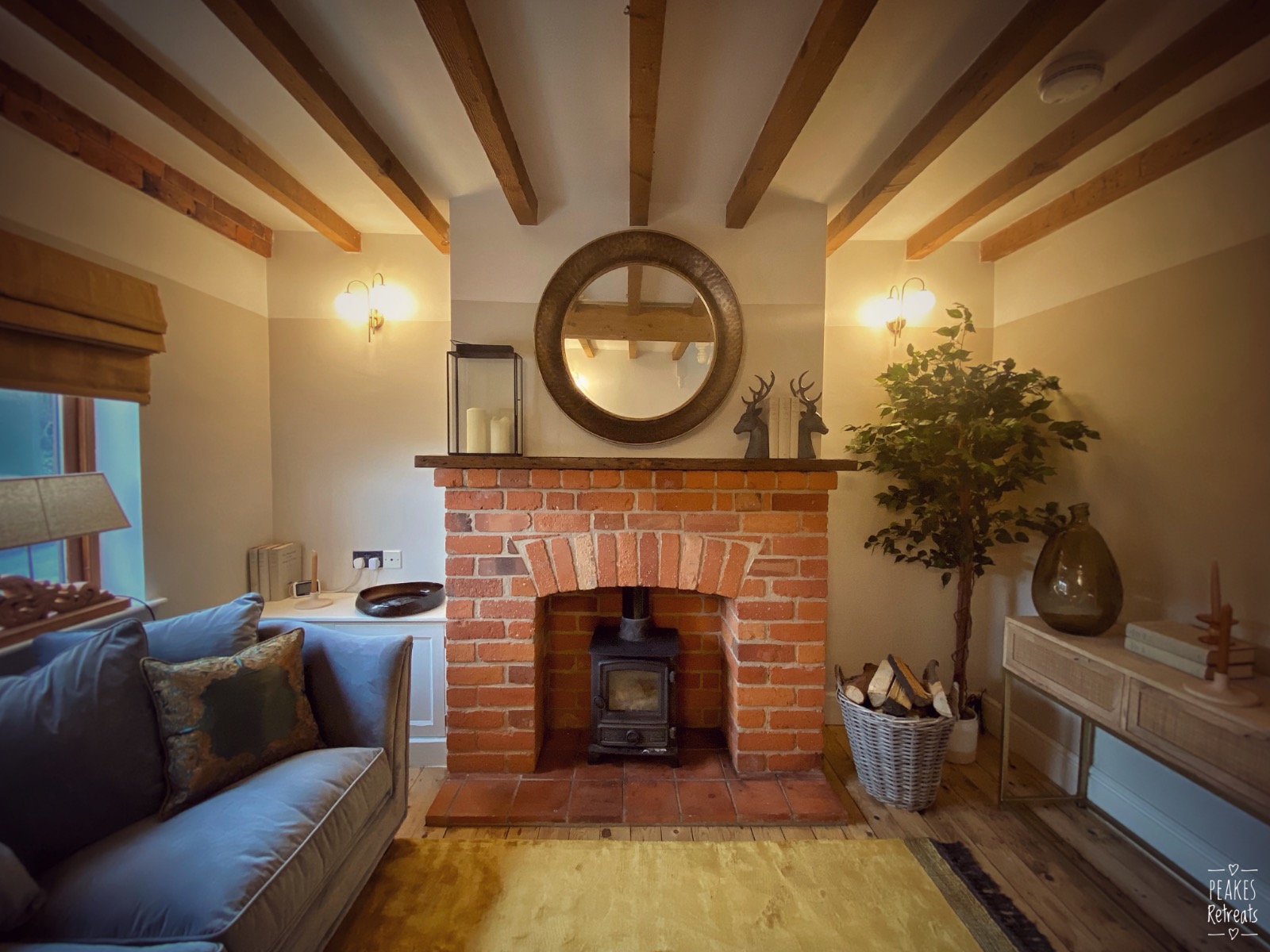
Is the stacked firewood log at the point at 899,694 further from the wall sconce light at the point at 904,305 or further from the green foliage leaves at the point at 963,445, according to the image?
the wall sconce light at the point at 904,305

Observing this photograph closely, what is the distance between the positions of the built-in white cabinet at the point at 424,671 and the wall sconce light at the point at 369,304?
1.37 meters

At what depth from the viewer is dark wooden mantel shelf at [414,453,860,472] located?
6.46 feet

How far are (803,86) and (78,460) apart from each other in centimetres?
256

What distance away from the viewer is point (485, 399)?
Answer: 207 cm

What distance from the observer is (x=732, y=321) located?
2.09 m

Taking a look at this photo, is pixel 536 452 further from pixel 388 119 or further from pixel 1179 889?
pixel 1179 889

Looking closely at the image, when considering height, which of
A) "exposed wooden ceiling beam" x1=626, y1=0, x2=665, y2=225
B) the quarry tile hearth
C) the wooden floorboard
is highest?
"exposed wooden ceiling beam" x1=626, y1=0, x2=665, y2=225

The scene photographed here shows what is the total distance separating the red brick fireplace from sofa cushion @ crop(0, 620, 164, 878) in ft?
3.08

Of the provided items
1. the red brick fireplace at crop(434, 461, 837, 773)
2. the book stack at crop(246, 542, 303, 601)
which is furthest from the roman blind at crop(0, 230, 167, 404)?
the red brick fireplace at crop(434, 461, 837, 773)

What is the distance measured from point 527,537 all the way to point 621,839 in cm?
112

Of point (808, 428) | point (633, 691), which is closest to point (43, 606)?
point (633, 691)

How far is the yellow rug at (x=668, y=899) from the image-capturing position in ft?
4.55

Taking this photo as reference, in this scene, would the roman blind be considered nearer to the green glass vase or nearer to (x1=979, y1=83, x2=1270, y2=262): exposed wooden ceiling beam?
the green glass vase

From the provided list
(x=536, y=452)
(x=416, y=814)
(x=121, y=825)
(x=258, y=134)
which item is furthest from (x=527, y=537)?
(x=258, y=134)
